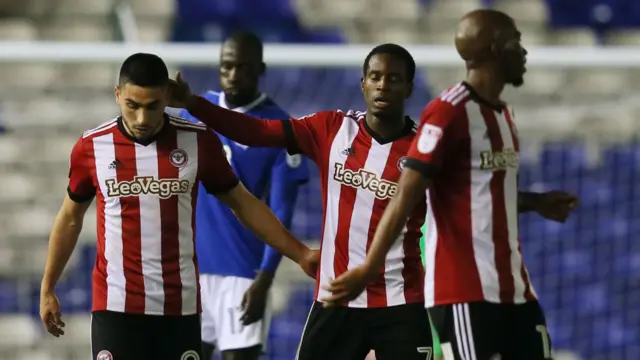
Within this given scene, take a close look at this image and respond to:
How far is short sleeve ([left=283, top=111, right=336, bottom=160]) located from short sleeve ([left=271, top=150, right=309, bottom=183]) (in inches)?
43.4

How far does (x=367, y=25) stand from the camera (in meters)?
11.2

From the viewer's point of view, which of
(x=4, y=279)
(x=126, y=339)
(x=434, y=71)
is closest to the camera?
(x=126, y=339)

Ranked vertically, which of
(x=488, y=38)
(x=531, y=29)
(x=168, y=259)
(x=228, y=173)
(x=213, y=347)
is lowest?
(x=213, y=347)

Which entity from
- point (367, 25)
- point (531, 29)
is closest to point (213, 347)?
point (367, 25)

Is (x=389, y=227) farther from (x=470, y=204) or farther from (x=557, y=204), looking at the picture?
(x=557, y=204)

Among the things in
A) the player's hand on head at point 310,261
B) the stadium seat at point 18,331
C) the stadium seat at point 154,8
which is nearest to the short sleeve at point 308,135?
the player's hand on head at point 310,261

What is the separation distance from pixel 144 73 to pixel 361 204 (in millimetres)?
978

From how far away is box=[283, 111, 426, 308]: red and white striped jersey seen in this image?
4.81 m

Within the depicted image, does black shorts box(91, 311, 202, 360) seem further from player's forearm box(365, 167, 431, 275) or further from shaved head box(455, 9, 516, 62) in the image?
shaved head box(455, 9, 516, 62)

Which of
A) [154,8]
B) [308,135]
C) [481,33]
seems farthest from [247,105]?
[154,8]

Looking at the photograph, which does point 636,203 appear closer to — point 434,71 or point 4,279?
point 434,71

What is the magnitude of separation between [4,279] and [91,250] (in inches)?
24.0

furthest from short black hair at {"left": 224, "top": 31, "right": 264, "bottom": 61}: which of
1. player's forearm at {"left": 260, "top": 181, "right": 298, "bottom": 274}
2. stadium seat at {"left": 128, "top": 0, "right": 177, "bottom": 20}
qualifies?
stadium seat at {"left": 128, "top": 0, "right": 177, "bottom": 20}

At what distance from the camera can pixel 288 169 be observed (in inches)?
239
